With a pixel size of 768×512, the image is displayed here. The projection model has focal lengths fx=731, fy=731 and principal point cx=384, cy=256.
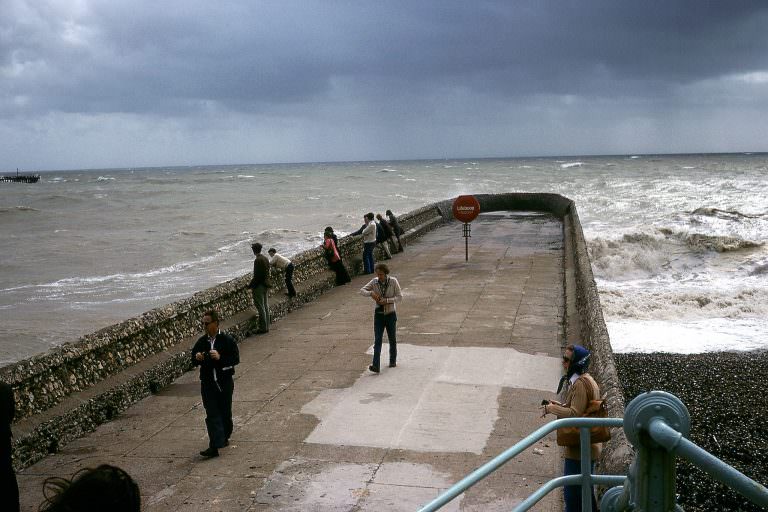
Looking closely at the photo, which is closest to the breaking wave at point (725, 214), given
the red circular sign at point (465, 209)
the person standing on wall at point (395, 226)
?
the person standing on wall at point (395, 226)

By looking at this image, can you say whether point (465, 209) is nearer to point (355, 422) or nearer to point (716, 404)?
point (716, 404)

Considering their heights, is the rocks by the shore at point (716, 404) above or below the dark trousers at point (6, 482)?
below

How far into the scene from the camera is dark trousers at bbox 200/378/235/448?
761 cm

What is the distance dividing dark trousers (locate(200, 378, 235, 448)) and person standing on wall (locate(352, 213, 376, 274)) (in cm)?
1092

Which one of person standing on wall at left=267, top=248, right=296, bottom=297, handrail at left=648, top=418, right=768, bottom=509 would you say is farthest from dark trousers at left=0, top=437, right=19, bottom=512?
person standing on wall at left=267, top=248, right=296, bottom=297

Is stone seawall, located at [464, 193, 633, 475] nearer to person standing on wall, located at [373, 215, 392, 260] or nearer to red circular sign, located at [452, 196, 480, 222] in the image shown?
red circular sign, located at [452, 196, 480, 222]

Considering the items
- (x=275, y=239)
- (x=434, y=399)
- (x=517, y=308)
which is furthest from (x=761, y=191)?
(x=434, y=399)

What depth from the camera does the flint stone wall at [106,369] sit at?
794 centimetres

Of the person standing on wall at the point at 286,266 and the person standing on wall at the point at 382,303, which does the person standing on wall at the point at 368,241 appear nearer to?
the person standing on wall at the point at 286,266

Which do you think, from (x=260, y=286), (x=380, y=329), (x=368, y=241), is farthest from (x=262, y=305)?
(x=368, y=241)

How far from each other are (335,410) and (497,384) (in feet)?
7.46

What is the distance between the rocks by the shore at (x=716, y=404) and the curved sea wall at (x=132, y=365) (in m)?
2.13

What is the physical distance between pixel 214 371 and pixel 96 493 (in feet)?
19.0

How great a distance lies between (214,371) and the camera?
25.0 feet
